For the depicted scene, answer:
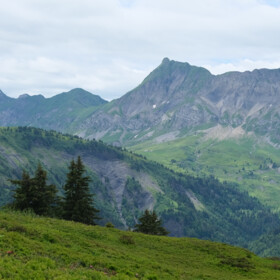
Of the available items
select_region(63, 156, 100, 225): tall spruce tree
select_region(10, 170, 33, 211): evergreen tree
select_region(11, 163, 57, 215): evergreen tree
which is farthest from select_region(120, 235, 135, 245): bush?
select_region(10, 170, 33, 211): evergreen tree

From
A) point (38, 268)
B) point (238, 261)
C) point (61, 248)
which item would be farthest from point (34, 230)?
point (238, 261)

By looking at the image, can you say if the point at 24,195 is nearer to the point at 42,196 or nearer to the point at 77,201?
the point at 42,196

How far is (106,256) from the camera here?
1292 inches

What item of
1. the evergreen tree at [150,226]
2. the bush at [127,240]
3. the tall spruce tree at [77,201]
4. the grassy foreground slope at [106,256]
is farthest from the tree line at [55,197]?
the bush at [127,240]

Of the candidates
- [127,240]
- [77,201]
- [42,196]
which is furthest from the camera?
[77,201]

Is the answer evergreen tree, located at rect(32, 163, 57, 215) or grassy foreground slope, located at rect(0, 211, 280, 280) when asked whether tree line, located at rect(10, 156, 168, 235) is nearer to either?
evergreen tree, located at rect(32, 163, 57, 215)

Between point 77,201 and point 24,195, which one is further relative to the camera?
point 77,201

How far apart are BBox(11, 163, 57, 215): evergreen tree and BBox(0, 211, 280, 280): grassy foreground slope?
13242 mm

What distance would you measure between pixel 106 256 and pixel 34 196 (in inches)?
1129

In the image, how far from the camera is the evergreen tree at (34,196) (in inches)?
2200

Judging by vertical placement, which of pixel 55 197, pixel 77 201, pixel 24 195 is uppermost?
pixel 24 195

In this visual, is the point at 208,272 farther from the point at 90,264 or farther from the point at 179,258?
the point at 90,264

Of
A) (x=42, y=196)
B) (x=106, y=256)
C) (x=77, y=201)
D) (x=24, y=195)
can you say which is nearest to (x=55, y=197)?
(x=42, y=196)

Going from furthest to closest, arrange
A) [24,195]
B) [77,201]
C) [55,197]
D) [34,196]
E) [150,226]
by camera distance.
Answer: [150,226], [77,201], [55,197], [34,196], [24,195]
